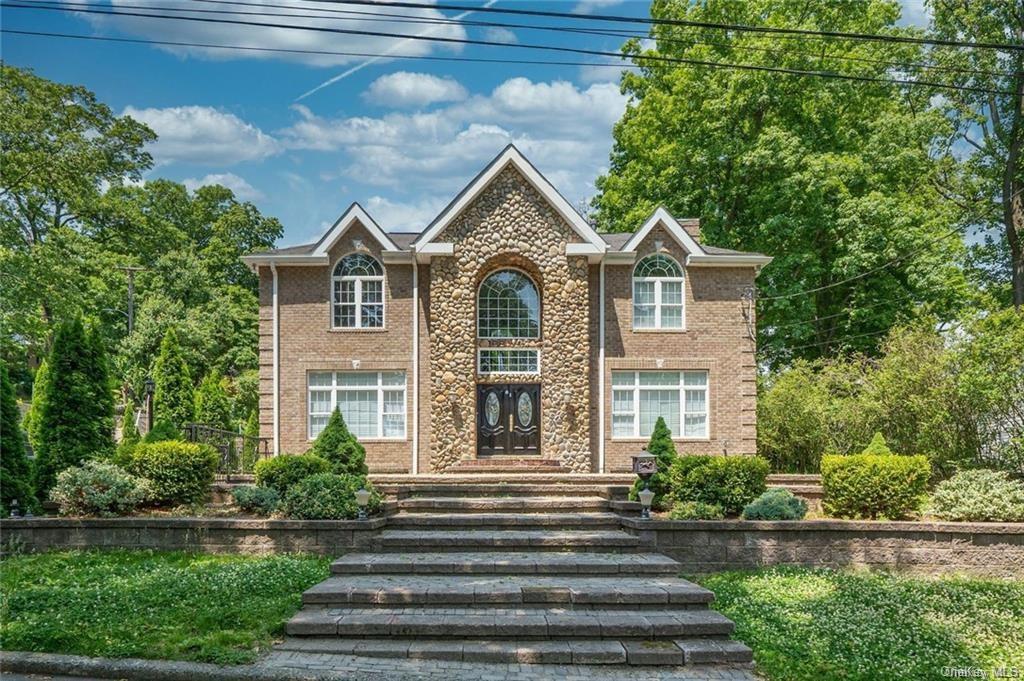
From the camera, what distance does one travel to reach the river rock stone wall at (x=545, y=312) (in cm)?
1652

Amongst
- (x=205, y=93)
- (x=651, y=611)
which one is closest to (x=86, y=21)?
(x=205, y=93)

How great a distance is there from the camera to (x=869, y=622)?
304 inches

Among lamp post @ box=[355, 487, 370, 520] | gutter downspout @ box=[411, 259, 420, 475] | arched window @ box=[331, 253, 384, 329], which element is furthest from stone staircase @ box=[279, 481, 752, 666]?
arched window @ box=[331, 253, 384, 329]

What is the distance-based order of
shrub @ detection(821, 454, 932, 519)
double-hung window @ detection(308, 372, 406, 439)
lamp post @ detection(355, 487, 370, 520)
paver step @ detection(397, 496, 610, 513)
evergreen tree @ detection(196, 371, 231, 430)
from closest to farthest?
lamp post @ detection(355, 487, 370, 520) → shrub @ detection(821, 454, 932, 519) → paver step @ detection(397, 496, 610, 513) → double-hung window @ detection(308, 372, 406, 439) → evergreen tree @ detection(196, 371, 231, 430)

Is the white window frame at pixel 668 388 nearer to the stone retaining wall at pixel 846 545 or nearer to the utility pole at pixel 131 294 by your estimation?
the stone retaining wall at pixel 846 545

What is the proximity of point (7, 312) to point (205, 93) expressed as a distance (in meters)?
13.4

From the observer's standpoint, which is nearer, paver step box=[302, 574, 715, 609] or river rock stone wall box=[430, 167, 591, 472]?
paver step box=[302, 574, 715, 609]

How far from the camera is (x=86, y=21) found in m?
10.3

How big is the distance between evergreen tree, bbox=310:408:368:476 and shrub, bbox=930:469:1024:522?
32.0 feet

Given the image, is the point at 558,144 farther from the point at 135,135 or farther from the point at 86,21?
the point at 135,135

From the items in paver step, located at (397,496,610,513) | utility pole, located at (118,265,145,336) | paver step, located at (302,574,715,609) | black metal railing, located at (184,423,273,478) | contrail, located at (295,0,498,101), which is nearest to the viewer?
paver step, located at (302,574,715,609)

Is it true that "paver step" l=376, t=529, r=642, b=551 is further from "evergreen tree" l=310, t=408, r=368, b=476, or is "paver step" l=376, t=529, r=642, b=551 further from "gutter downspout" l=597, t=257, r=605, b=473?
"gutter downspout" l=597, t=257, r=605, b=473

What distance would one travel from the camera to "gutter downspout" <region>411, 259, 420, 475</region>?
55.0ft

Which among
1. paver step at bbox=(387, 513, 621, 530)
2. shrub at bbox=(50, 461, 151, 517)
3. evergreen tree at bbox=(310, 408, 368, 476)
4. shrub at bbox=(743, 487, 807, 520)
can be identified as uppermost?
evergreen tree at bbox=(310, 408, 368, 476)
